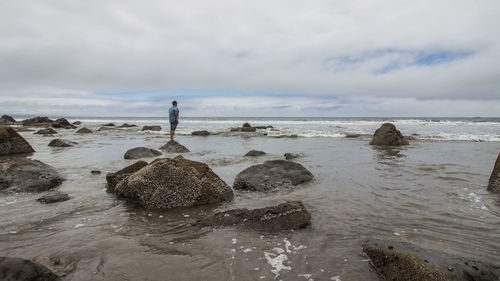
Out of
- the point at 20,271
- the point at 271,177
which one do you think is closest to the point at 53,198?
the point at 20,271

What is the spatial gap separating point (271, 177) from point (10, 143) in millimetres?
11910

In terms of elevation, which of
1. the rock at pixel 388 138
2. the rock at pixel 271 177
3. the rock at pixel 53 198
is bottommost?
the rock at pixel 53 198

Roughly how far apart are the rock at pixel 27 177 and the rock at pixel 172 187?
2.15m

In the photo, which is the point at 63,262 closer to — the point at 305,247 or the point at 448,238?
the point at 305,247

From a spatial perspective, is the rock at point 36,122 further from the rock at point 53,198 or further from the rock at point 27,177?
the rock at point 53,198

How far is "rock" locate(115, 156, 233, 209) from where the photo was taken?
5.48 m

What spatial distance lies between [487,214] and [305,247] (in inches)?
145

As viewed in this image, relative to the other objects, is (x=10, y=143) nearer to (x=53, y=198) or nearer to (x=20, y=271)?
(x=53, y=198)

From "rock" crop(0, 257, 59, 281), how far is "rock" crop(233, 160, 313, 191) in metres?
4.49

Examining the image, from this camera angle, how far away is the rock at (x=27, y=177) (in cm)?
643

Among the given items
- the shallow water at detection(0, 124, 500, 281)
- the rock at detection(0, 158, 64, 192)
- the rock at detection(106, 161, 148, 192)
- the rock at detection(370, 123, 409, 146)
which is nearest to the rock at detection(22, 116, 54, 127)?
the rock at detection(0, 158, 64, 192)

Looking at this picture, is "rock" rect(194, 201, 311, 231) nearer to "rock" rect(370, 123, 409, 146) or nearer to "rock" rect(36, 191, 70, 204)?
"rock" rect(36, 191, 70, 204)

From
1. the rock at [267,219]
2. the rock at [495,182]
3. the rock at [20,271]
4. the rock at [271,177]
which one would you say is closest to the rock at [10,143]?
the rock at [271,177]

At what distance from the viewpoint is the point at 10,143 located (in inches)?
479
